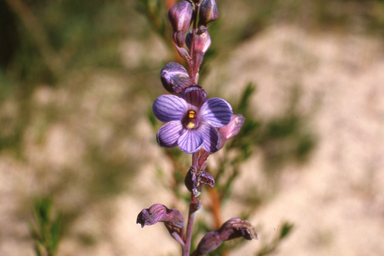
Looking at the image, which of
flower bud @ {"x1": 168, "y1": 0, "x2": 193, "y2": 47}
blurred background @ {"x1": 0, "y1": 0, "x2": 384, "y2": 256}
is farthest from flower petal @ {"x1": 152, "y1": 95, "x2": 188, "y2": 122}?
blurred background @ {"x1": 0, "y1": 0, "x2": 384, "y2": 256}

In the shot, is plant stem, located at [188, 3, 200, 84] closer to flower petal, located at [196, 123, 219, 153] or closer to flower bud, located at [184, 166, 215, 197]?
flower petal, located at [196, 123, 219, 153]

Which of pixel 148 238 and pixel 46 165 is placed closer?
pixel 148 238

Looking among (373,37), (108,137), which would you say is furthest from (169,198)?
(373,37)

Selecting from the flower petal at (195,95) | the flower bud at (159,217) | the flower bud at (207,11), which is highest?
the flower bud at (207,11)

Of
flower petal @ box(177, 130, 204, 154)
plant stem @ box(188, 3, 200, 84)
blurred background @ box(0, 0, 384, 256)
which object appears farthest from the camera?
blurred background @ box(0, 0, 384, 256)

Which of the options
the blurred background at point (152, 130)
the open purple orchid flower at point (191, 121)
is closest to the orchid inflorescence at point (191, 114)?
the open purple orchid flower at point (191, 121)

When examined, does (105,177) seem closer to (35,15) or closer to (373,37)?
(35,15)

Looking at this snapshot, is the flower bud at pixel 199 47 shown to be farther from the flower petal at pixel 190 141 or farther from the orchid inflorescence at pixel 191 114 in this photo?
the flower petal at pixel 190 141
